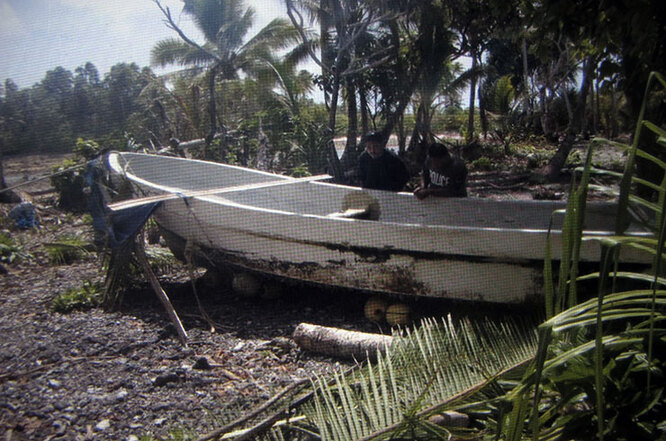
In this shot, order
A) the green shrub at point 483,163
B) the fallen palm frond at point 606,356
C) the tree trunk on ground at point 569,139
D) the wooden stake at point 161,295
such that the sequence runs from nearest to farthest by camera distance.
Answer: the fallen palm frond at point 606,356 < the wooden stake at point 161,295 < the tree trunk on ground at point 569,139 < the green shrub at point 483,163

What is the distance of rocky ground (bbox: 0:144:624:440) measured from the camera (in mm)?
1745

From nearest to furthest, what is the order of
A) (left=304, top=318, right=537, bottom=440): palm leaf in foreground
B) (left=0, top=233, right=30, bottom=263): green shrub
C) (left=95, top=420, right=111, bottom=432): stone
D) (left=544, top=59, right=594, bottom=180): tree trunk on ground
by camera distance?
(left=304, top=318, right=537, bottom=440): palm leaf in foreground, (left=95, top=420, right=111, bottom=432): stone, (left=0, top=233, right=30, bottom=263): green shrub, (left=544, top=59, right=594, bottom=180): tree trunk on ground

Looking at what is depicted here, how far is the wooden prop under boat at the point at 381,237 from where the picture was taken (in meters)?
2.56

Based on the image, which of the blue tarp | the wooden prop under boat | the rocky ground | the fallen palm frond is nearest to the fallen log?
the rocky ground

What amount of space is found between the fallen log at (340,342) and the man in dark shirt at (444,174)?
1403 millimetres

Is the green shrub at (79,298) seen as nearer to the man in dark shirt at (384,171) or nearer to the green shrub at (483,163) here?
the man in dark shirt at (384,171)

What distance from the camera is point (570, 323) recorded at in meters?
0.87

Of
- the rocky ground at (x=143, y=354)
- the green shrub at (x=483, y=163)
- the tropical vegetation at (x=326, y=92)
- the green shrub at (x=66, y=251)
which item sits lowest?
the rocky ground at (x=143, y=354)

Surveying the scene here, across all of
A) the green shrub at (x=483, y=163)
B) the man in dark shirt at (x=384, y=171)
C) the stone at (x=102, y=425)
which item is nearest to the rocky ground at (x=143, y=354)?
the stone at (x=102, y=425)

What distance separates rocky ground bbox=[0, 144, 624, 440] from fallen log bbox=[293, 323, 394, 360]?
0.15 feet

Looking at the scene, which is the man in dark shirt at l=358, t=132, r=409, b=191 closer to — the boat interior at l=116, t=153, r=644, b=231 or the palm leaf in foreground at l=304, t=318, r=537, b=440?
the boat interior at l=116, t=153, r=644, b=231

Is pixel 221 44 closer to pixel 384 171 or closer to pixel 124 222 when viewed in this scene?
pixel 384 171

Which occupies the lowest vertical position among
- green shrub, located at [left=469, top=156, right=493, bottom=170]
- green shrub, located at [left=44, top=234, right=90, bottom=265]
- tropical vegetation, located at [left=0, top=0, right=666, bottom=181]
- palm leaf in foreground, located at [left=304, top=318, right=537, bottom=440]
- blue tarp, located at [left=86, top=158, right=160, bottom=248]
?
green shrub, located at [left=44, top=234, right=90, bottom=265]

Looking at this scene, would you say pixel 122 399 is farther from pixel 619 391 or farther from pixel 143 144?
pixel 143 144
